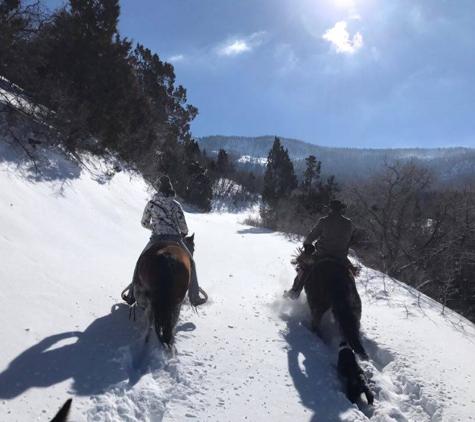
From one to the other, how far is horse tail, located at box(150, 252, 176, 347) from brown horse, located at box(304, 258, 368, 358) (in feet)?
7.77

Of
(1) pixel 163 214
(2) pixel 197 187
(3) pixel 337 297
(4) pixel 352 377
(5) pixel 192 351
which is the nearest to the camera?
(4) pixel 352 377

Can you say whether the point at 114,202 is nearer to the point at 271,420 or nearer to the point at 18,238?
the point at 18,238

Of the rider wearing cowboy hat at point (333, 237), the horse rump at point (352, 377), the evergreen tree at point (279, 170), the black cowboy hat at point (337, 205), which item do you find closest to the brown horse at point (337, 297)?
the rider wearing cowboy hat at point (333, 237)

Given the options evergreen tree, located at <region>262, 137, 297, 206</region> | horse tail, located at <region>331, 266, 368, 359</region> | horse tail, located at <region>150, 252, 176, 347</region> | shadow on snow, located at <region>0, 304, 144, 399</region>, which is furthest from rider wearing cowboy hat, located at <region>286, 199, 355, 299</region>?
evergreen tree, located at <region>262, 137, 297, 206</region>

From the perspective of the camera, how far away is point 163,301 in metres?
4.06

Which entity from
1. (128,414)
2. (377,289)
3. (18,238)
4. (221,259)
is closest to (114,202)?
(221,259)

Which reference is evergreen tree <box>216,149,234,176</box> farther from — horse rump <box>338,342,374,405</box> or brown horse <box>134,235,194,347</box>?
horse rump <box>338,342,374,405</box>

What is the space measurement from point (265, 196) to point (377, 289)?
3711cm

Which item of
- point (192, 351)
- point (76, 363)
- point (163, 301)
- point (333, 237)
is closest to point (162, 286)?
point (163, 301)

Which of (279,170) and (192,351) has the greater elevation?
(279,170)

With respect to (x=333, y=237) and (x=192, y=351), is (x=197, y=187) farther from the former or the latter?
(x=192, y=351)

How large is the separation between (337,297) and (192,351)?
2.23m

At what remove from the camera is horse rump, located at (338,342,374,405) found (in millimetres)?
3561

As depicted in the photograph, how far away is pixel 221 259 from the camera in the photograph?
11156 millimetres
